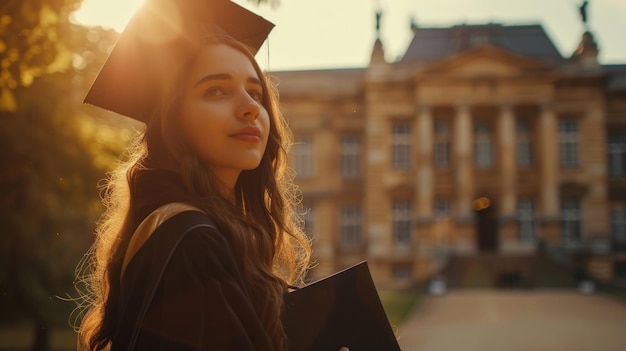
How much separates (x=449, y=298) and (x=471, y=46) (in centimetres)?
1534

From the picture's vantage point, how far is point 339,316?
1.72m

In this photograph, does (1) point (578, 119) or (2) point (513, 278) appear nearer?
(2) point (513, 278)

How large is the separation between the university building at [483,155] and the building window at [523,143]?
5 centimetres

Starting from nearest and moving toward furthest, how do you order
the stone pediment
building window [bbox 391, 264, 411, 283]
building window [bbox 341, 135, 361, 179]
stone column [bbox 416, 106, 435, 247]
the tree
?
the tree, the stone pediment, stone column [bbox 416, 106, 435, 247], building window [bbox 391, 264, 411, 283], building window [bbox 341, 135, 361, 179]

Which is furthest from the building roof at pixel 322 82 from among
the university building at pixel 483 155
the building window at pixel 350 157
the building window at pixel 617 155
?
the building window at pixel 617 155

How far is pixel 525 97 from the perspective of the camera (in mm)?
31609

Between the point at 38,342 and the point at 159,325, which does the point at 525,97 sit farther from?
the point at 159,325

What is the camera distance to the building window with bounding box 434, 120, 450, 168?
109 ft

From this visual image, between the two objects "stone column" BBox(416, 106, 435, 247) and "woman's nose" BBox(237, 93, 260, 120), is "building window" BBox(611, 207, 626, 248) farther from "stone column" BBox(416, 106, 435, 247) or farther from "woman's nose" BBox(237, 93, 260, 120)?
"woman's nose" BBox(237, 93, 260, 120)

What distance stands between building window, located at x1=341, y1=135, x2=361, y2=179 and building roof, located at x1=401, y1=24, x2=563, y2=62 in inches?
193

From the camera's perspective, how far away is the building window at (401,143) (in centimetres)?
3334

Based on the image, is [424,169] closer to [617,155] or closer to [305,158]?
[305,158]

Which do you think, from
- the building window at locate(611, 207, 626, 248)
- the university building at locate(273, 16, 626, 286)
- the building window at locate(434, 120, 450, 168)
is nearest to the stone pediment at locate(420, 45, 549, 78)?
the university building at locate(273, 16, 626, 286)

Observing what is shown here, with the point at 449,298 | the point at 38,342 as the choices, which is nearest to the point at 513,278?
the point at 449,298
